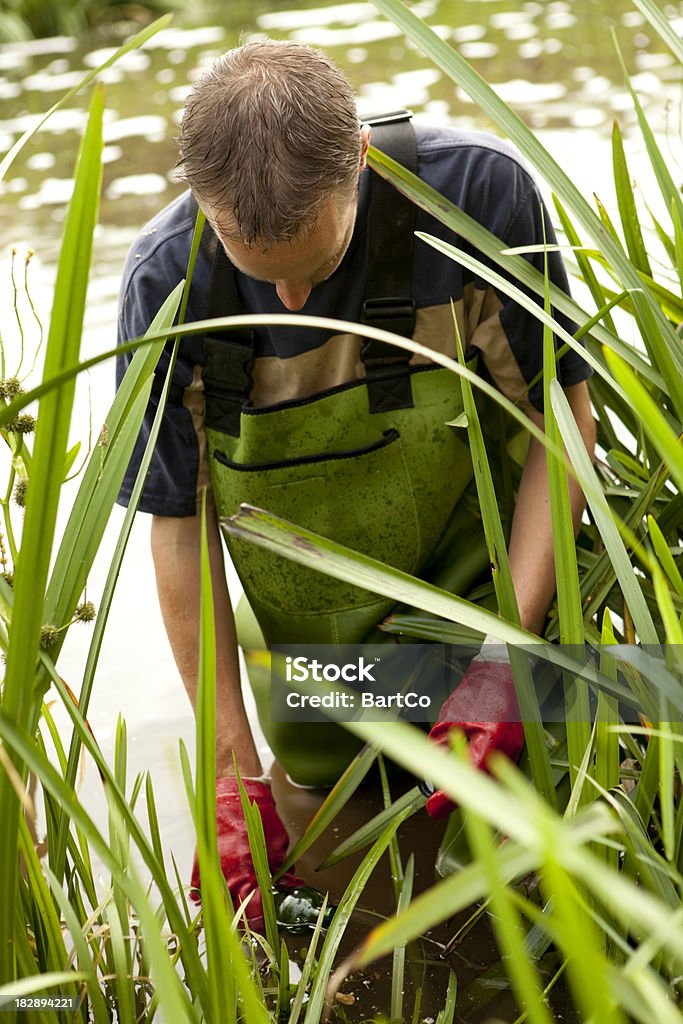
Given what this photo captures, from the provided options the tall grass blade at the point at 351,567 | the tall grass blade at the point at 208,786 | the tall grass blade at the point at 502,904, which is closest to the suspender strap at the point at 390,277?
the tall grass blade at the point at 351,567

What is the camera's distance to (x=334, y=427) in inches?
57.5

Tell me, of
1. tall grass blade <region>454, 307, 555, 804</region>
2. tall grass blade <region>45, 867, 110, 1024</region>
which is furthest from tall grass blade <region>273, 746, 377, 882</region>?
tall grass blade <region>45, 867, 110, 1024</region>

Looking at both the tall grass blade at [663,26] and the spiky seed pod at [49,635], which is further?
the tall grass blade at [663,26]

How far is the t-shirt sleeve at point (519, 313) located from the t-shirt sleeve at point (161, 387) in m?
0.39

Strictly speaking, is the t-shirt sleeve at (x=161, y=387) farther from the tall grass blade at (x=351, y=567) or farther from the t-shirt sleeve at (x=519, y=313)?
the tall grass blade at (x=351, y=567)

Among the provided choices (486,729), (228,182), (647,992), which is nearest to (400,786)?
(486,729)

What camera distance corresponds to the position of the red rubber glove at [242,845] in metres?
1.31

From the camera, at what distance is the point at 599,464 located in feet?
4.80

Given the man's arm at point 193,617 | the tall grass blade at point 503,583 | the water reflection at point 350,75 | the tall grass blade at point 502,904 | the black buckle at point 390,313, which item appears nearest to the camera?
the tall grass blade at point 502,904

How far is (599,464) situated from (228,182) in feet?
2.05

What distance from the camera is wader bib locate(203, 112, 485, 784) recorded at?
142cm

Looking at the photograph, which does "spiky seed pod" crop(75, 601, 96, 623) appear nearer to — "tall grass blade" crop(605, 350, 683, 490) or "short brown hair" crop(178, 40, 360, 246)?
"short brown hair" crop(178, 40, 360, 246)

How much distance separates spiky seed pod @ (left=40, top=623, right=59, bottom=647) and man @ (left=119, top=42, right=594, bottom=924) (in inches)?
22.5

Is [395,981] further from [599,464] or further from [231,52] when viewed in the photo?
[231,52]
